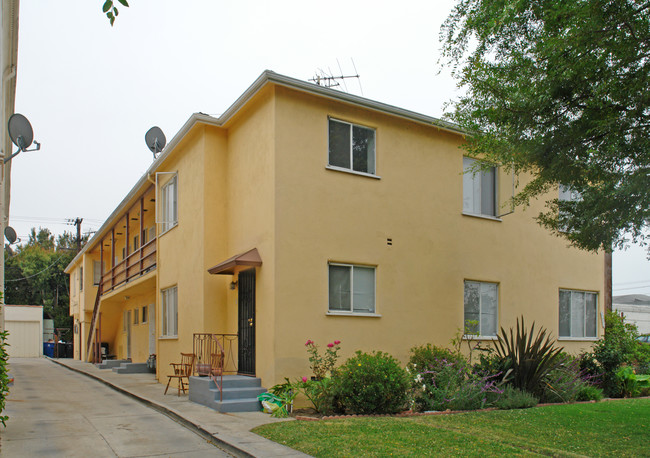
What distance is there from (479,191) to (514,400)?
233 inches

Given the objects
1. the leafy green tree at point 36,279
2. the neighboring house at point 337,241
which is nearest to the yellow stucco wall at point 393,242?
the neighboring house at point 337,241

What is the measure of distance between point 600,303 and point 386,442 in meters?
12.1

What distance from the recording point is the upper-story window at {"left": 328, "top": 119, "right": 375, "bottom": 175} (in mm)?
13141

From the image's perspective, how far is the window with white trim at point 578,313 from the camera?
1677 centimetres

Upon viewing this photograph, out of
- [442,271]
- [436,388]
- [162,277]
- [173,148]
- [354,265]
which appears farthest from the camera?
[162,277]

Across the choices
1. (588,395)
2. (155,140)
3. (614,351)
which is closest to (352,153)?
(588,395)

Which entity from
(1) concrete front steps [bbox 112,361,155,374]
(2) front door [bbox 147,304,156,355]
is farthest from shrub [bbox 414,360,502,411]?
(2) front door [bbox 147,304,156,355]

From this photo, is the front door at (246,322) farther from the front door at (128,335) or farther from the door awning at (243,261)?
the front door at (128,335)

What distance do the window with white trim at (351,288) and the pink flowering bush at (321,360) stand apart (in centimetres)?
97

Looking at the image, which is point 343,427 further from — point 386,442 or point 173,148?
point 173,148

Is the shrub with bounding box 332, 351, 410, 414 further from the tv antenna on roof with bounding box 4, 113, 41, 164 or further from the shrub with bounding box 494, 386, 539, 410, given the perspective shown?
the tv antenna on roof with bounding box 4, 113, 41, 164

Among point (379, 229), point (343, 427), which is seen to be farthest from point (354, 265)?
point (343, 427)

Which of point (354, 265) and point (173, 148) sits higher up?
point (173, 148)

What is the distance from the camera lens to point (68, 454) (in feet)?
26.1
